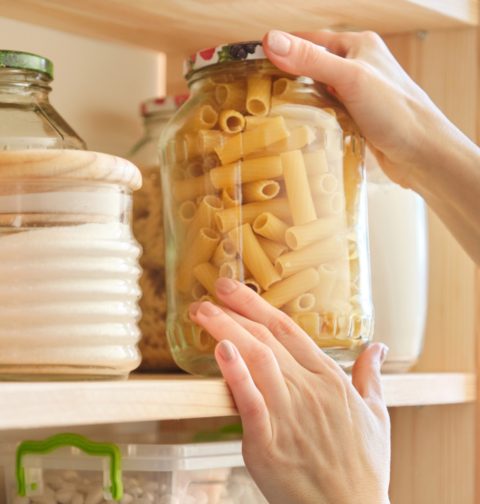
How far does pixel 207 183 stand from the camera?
618mm

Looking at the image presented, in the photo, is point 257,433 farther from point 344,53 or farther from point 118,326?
point 344,53

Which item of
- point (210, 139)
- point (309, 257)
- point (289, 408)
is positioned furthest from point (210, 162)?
point (289, 408)

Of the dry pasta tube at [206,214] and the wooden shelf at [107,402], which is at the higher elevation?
the dry pasta tube at [206,214]

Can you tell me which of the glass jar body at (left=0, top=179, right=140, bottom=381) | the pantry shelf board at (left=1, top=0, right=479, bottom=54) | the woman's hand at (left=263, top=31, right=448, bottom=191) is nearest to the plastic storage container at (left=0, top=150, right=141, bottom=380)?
the glass jar body at (left=0, top=179, right=140, bottom=381)

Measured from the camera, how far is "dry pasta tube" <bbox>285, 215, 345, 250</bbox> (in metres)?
0.59

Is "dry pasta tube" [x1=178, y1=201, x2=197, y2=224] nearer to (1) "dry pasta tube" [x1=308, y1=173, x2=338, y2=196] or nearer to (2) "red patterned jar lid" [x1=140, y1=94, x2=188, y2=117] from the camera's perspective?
(1) "dry pasta tube" [x1=308, y1=173, x2=338, y2=196]

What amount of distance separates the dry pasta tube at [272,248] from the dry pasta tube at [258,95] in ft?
0.37

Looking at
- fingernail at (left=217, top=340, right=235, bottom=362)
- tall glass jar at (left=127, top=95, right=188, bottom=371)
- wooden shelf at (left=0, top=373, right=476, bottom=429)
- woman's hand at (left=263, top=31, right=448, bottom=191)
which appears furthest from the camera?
tall glass jar at (left=127, top=95, right=188, bottom=371)

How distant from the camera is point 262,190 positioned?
1.95 ft

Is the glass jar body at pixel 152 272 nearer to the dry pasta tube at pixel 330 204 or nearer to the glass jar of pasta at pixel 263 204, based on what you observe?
the glass jar of pasta at pixel 263 204

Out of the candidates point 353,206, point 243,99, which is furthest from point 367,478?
point 243,99

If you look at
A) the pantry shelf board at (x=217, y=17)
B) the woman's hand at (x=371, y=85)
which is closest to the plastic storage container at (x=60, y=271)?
the woman's hand at (x=371, y=85)

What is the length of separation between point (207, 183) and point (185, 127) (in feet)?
0.21

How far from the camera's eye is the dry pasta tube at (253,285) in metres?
0.59
